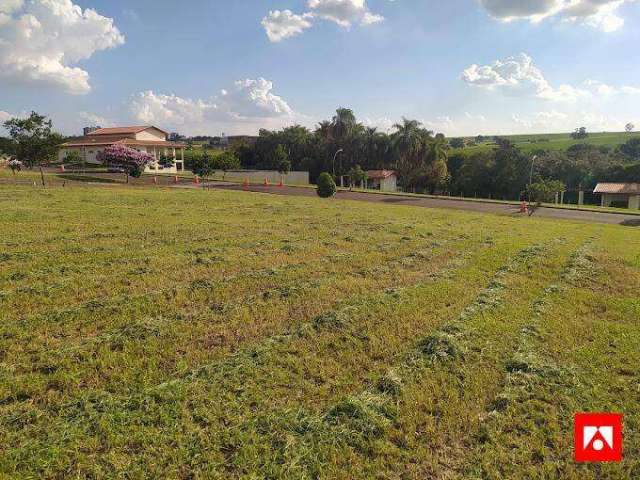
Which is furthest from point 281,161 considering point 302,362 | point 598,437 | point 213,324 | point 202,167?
point 598,437

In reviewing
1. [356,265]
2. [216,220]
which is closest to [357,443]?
[356,265]

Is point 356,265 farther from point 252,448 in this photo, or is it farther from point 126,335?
point 252,448

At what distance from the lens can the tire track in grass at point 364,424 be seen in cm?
343

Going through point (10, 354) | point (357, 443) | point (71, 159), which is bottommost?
point (357, 443)

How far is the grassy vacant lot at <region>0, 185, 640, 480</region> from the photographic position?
11.6 feet

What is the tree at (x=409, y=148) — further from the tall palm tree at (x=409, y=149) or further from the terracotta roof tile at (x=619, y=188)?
the terracotta roof tile at (x=619, y=188)

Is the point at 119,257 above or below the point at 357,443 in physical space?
above

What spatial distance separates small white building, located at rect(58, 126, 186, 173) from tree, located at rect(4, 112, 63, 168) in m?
24.4

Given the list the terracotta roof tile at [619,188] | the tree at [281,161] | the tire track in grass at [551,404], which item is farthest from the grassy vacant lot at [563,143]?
the tire track in grass at [551,404]

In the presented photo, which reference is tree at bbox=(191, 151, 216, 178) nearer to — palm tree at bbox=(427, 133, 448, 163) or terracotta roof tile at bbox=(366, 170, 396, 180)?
terracotta roof tile at bbox=(366, 170, 396, 180)

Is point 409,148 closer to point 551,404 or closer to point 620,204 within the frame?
point 620,204

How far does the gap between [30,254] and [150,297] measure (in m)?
4.33

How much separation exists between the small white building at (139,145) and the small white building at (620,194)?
58.9 m

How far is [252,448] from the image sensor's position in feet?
11.7
